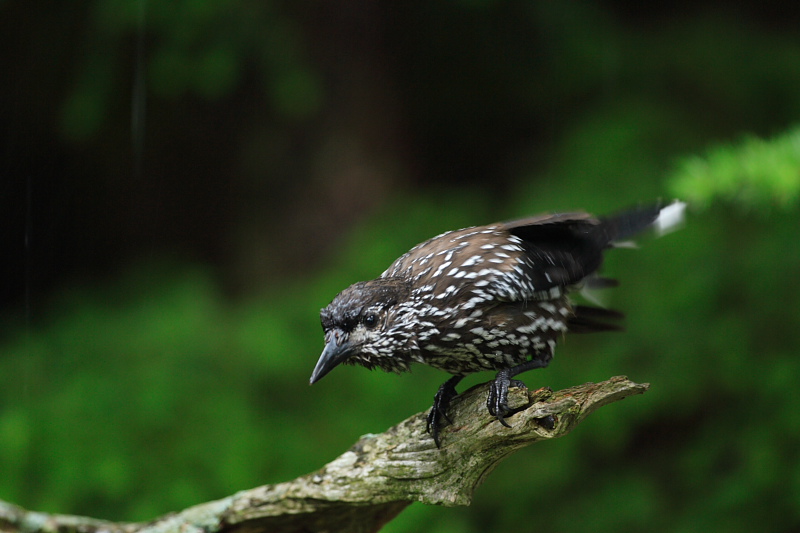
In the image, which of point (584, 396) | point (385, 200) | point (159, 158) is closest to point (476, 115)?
point (385, 200)

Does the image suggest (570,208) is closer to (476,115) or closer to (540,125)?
(540,125)

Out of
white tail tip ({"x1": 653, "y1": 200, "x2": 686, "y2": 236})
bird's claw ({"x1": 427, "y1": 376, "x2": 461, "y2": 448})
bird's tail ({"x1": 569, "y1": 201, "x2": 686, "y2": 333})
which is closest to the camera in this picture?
bird's claw ({"x1": 427, "y1": 376, "x2": 461, "y2": 448})

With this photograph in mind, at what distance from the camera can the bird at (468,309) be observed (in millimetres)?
2270

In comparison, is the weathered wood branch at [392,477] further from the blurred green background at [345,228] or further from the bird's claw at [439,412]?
the blurred green background at [345,228]

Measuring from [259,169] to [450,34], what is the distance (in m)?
1.73

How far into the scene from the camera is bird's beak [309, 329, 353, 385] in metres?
2.21

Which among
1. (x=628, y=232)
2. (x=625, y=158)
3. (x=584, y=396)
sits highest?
Result: (x=625, y=158)

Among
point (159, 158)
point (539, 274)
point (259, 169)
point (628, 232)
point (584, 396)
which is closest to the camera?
point (584, 396)

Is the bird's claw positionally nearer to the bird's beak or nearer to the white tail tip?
the bird's beak

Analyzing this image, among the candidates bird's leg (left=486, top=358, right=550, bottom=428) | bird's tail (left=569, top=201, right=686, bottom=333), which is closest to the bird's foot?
bird's leg (left=486, top=358, right=550, bottom=428)

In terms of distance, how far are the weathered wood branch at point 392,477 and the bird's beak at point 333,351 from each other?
1.30 ft

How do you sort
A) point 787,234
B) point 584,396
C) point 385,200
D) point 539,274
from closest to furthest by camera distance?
point 584,396, point 539,274, point 787,234, point 385,200

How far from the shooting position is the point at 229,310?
16.7 feet

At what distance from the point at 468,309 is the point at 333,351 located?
44 cm
